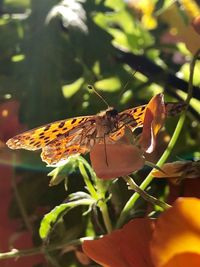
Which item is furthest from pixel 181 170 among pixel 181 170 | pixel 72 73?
pixel 72 73

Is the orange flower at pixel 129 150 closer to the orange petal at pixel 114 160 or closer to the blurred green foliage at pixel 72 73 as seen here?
the orange petal at pixel 114 160

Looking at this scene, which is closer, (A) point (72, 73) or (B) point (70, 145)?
(B) point (70, 145)

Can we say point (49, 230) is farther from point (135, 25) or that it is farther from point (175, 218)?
point (135, 25)

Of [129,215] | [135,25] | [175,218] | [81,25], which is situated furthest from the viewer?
[135,25]

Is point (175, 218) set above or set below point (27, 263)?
above

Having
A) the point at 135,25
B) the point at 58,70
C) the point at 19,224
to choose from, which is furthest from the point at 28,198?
the point at 135,25

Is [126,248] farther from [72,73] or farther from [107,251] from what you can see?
[72,73]

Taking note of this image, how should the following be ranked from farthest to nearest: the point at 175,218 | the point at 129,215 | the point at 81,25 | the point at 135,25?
the point at 135,25 → the point at 81,25 → the point at 129,215 → the point at 175,218

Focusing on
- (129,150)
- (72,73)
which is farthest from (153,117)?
(72,73)
